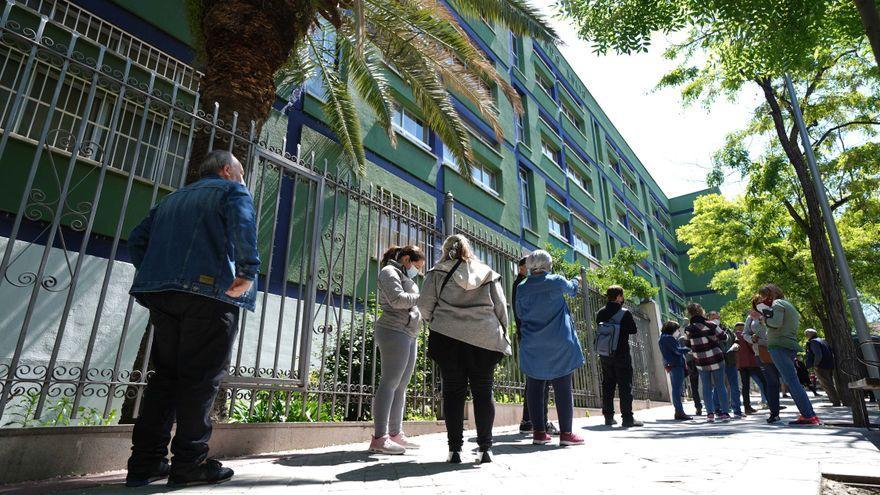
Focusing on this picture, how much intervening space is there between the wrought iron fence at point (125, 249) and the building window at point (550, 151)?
15.6 metres

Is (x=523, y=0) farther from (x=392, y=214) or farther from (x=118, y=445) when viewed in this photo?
(x=118, y=445)

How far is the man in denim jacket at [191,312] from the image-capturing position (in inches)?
105

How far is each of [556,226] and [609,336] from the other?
54.2 ft

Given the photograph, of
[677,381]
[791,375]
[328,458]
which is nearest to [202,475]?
[328,458]

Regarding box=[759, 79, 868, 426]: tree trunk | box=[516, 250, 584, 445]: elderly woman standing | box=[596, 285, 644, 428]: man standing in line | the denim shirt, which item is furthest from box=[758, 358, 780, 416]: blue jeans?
the denim shirt

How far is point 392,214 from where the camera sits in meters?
6.33

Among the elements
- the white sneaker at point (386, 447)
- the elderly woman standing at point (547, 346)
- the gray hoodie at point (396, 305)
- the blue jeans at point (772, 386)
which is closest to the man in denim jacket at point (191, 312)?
the gray hoodie at point (396, 305)

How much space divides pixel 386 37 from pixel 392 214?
3.78 metres

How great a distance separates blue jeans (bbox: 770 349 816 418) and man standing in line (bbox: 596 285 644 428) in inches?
68.6

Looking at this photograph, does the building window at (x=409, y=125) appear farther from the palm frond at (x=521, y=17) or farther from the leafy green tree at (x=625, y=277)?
the palm frond at (x=521, y=17)

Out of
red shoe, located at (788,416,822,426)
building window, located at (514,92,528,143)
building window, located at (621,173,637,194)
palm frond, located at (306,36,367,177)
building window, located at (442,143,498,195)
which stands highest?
building window, located at (621,173,637,194)

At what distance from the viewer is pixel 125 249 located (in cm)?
723

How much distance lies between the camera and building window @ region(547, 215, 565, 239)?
71.8 feet

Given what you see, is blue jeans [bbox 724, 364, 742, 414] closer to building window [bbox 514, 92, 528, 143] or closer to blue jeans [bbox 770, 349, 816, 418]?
blue jeans [bbox 770, 349, 816, 418]
